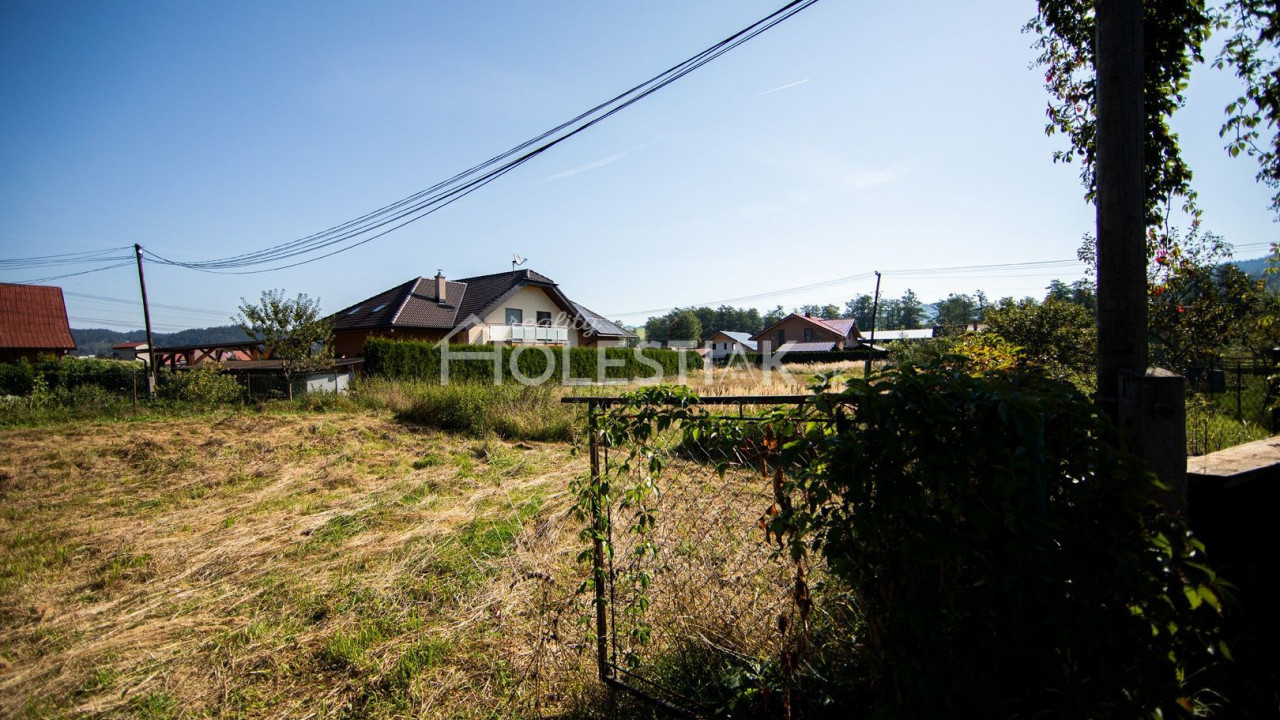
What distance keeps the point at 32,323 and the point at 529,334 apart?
2540 cm

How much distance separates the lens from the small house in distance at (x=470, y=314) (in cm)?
2134

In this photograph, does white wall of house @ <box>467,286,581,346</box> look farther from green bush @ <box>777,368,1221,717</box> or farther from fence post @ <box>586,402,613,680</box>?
green bush @ <box>777,368,1221,717</box>

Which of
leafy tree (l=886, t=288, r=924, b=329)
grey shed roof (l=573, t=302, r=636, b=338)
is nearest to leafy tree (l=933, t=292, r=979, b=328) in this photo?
leafy tree (l=886, t=288, r=924, b=329)

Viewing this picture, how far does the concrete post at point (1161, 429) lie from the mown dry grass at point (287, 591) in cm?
222

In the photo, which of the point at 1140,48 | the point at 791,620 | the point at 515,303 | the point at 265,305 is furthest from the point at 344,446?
the point at 515,303

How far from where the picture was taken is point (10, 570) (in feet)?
12.5

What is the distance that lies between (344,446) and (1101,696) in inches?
373

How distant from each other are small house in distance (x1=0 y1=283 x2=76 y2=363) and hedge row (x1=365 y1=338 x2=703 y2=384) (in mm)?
21351

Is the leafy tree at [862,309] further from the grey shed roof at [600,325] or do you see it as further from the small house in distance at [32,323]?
the small house in distance at [32,323]

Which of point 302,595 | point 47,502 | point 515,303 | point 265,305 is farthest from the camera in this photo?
point 515,303

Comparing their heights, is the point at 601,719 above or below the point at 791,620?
below

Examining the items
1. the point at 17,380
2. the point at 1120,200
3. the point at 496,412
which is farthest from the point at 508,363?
the point at 1120,200

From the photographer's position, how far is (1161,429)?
1383mm

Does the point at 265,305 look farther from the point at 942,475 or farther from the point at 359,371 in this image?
the point at 942,475
